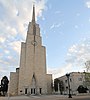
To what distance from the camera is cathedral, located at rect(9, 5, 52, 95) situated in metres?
72.8

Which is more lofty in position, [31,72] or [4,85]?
[31,72]

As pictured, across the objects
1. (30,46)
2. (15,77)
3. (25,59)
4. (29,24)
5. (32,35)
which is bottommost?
(15,77)

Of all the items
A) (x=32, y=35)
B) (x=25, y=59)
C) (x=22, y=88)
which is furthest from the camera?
(x=32, y=35)

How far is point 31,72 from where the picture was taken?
247 feet

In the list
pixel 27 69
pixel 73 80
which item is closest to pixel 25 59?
pixel 27 69

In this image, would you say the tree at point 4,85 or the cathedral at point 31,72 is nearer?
the cathedral at point 31,72

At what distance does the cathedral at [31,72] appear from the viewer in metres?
72.8

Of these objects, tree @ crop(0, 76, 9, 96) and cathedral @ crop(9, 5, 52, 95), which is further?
tree @ crop(0, 76, 9, 96)

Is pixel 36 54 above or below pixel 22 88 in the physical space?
above

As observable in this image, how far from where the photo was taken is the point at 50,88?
79688 mm

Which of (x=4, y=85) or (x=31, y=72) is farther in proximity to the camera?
(x=4, y=85)

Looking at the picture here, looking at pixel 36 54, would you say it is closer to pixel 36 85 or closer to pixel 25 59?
pixel 25 59

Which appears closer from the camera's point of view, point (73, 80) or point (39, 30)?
point (73, 80)

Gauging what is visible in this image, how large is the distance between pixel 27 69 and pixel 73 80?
20928 mm
